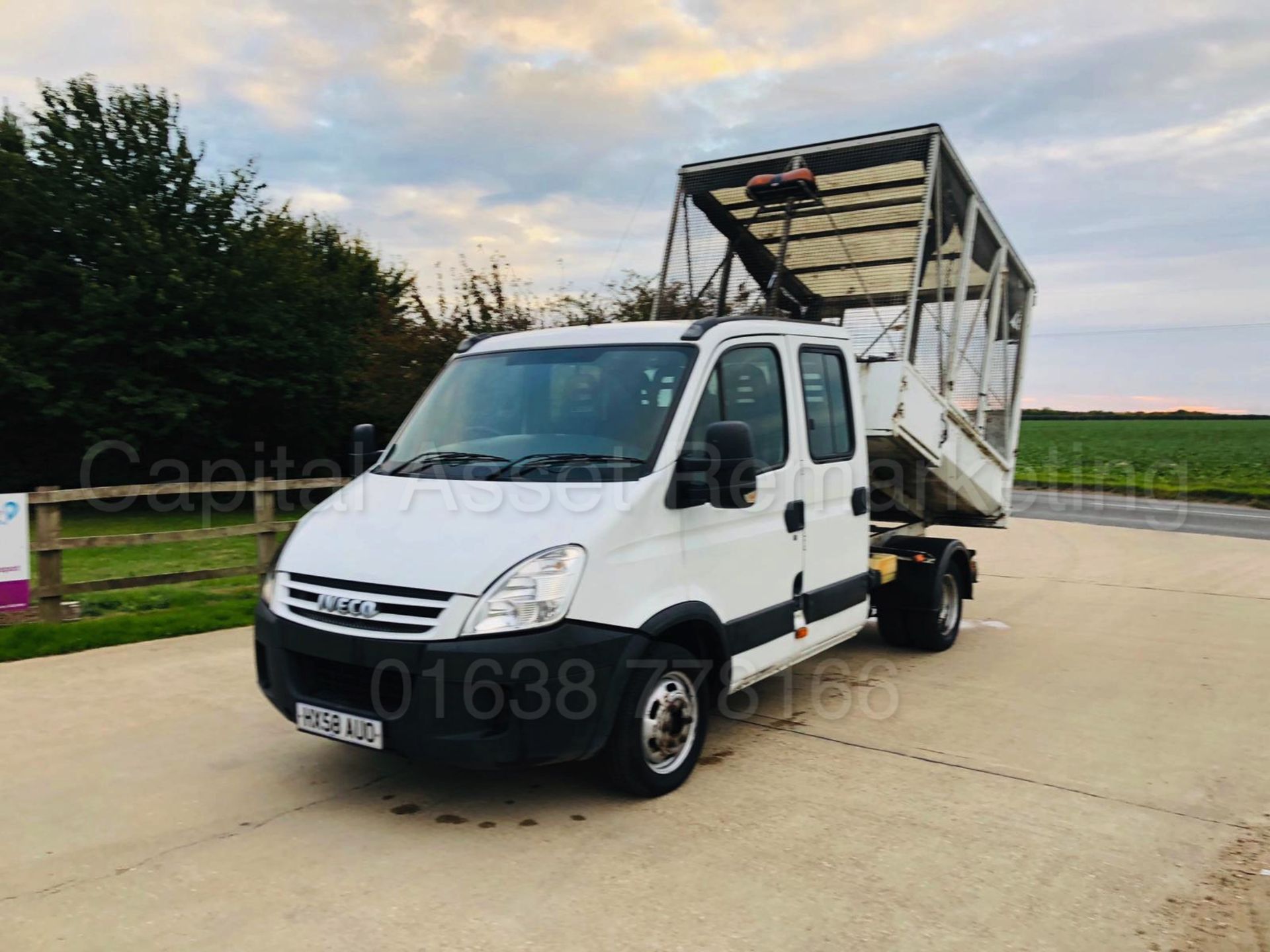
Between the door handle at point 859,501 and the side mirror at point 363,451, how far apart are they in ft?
9.45

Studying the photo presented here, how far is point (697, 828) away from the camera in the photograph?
14.0ft

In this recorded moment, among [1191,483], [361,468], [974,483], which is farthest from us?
[1191,483]

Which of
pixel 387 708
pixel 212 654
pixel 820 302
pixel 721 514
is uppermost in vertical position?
pixel 820 302

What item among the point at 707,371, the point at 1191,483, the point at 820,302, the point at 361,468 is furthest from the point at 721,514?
the point at 1191,483

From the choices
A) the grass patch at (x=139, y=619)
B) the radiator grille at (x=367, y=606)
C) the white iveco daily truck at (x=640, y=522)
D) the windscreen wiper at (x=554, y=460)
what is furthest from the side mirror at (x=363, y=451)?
the grass patch at (x=139, y=619)

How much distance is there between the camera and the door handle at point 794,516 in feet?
17.8

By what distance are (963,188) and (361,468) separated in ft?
16.5

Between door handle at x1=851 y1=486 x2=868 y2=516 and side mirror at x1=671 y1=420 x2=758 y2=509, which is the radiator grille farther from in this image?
door handle at x1=851 y1=486 x2=868 y2=516

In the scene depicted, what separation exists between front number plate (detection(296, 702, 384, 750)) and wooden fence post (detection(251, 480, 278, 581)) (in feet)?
18.4

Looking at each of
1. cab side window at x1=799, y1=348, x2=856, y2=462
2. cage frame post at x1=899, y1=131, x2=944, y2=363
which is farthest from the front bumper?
cage frame post at x1=899, y1=131, x2=944, y2=363

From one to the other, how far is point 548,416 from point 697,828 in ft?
6.89

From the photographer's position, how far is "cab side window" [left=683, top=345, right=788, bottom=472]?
492cm

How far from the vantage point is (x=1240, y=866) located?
156 inches

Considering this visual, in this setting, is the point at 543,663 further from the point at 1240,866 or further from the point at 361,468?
the point at 1240,866
